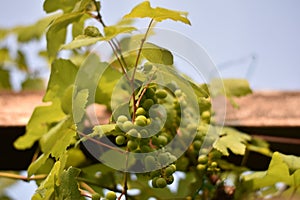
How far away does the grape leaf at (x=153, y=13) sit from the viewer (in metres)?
0.86

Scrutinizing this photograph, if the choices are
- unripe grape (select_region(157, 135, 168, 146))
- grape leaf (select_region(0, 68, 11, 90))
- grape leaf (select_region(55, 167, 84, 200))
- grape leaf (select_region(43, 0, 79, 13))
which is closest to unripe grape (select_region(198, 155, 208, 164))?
unripe grape (select_region(157, 135, 168, 146))


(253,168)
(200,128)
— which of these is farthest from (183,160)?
(253,168)

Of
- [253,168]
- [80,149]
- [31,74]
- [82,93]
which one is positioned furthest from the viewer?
[31,74]

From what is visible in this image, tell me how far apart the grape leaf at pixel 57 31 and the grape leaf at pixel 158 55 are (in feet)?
0.60

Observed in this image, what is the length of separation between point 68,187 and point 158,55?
232 mm

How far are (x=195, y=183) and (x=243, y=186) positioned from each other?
9cm

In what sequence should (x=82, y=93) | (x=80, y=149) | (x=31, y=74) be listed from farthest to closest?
(x=31, y=74) → (x=80, y=149) → (x=82, y=93)

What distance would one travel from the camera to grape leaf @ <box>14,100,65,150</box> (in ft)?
3.74

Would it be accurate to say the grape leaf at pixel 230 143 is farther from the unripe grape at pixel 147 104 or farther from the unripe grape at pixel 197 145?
the unripe grape at pixel 147 104

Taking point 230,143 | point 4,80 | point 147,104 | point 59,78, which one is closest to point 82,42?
point 147,104

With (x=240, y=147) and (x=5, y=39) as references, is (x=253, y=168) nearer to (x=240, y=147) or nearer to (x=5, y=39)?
(x=240, y=147)

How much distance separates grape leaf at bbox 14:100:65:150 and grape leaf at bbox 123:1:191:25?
328mm

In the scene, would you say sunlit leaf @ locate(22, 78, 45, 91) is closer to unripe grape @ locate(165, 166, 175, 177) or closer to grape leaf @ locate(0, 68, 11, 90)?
grape leaf @ locate(0, 68, 11, 90)

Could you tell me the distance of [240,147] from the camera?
107 centimetres
